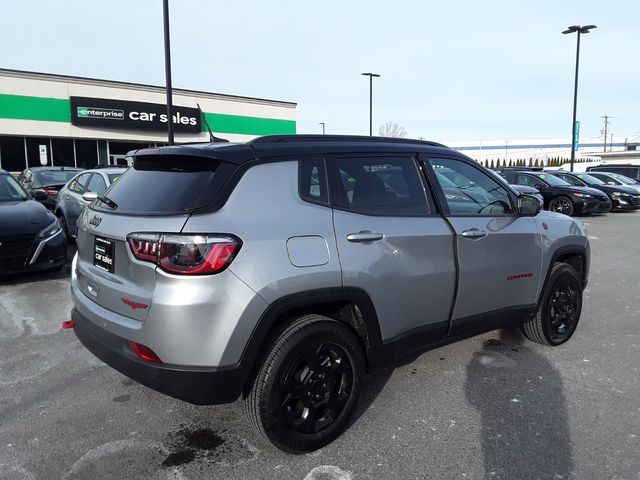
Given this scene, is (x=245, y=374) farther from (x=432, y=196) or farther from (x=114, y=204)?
(x=432, y=196)

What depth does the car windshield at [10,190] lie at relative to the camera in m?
7.24

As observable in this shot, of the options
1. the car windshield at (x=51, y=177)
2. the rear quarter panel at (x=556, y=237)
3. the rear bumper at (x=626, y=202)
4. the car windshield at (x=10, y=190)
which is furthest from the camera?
the rear bumper at (x=626, y=202)

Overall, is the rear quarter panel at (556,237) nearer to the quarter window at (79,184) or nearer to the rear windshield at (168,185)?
the rear windshield at (168,185)

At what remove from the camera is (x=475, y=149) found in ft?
272

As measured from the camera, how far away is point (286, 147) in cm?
293

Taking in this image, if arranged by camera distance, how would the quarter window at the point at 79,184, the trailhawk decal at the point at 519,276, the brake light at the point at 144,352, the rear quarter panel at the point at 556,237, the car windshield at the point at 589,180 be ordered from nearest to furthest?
the brake light at the point at 144,352 < the trailhawk decal at the point at 519,276 < the rear quarter panel at the point at 556,237 < the quarter window at the point at 79,184 < the car windshield at the point at 589,180

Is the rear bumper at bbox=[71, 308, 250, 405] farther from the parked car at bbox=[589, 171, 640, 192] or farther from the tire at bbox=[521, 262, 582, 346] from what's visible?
the parked car at bbox=[589, 171, 640, 192]

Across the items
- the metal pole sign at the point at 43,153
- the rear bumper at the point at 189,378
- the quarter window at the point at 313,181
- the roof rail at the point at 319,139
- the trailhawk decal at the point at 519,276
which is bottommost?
the rear bumper at the point at 189,378

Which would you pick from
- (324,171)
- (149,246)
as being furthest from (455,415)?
(149,246)

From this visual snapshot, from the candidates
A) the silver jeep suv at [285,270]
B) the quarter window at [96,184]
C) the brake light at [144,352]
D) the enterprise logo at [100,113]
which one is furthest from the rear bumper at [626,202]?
the enterprise logo at [100,113]

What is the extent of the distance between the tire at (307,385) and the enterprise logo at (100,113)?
25.0m

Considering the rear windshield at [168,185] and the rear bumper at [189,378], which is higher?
the rear windshield at [168,185]

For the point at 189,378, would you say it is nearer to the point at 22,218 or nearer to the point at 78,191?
the point at 22,218

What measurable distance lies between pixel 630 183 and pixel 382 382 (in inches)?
819
